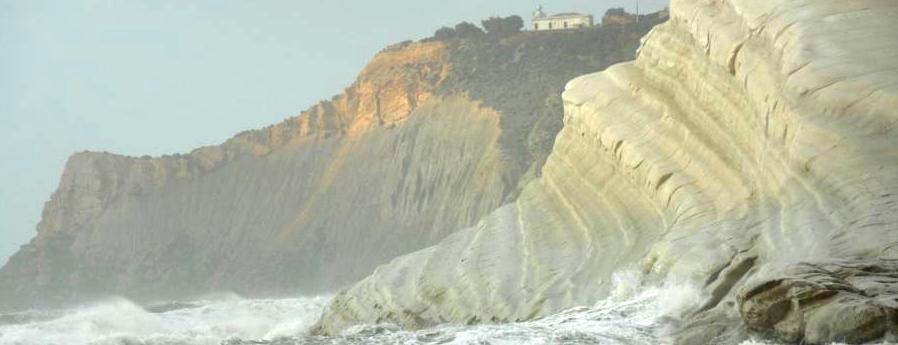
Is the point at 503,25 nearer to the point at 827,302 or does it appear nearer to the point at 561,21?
the point at 561,21

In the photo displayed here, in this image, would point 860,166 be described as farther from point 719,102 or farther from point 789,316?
point 719,102

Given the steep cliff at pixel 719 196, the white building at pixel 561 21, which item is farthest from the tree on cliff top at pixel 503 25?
the steep cliff at pixel 719 196

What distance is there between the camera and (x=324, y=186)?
84.4m

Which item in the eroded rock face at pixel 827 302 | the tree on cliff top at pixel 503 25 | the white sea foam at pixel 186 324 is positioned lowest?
the white sea foam at pixel 186 324

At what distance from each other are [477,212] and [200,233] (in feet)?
95.4

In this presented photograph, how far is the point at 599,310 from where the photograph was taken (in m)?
19.0

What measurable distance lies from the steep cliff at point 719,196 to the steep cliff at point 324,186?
42.1 metres

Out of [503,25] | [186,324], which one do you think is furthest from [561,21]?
[186,324]

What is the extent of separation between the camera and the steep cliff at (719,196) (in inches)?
599

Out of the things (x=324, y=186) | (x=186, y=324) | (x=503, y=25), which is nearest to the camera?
(x=186, y=324)

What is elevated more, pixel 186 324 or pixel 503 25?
pixel 503 25

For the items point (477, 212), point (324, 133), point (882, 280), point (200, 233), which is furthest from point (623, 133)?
point (200, 233)

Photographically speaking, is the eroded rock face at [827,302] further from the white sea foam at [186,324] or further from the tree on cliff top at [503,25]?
the tree on cliff top at [503,25]

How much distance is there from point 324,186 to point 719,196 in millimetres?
65081
